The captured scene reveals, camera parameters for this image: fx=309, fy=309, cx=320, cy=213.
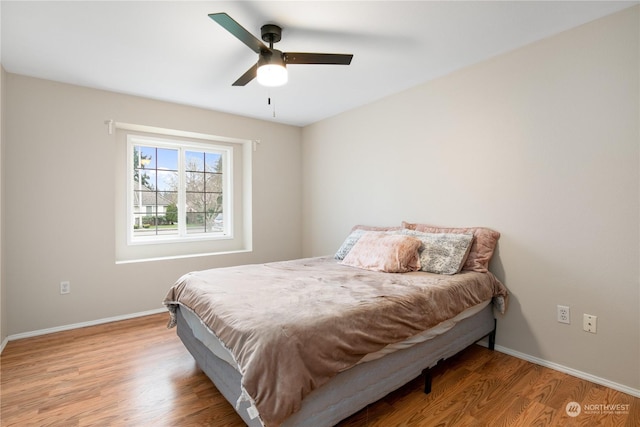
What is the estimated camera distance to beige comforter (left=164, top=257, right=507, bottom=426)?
1.28m

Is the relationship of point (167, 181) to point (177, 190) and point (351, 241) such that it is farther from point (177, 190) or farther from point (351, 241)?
point (351, 241)

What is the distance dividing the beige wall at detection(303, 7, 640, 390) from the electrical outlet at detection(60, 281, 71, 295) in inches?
133

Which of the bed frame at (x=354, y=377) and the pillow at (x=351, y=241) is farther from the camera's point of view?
the pillow at (x=351, y=241)

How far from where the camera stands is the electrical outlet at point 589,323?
2.04 metres

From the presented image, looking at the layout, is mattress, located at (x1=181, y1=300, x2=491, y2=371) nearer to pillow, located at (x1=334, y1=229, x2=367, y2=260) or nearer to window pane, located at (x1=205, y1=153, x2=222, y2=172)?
pillow, located at (x1=334, y1=229, x2=367, y2=260)

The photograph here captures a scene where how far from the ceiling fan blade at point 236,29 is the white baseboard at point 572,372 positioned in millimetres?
2862

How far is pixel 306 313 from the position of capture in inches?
60.5

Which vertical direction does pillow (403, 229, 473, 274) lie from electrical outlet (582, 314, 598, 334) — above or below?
above

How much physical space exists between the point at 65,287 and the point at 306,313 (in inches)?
109

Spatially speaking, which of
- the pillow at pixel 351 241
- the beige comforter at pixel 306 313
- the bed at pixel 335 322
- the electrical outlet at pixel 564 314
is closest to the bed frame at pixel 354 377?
the bed at pixel 335 322

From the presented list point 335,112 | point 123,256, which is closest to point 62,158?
point 123,256

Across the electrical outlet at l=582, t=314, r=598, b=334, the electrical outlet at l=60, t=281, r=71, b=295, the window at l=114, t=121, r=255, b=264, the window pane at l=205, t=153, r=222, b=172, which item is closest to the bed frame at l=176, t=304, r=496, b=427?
the electrical outlet at l=582, t=314, r=598, b=334

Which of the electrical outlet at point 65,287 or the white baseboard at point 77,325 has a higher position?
the electrical outlet at point 65,287

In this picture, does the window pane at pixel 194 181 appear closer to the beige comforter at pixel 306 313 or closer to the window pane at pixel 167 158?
the window pane at pixel 167 158
